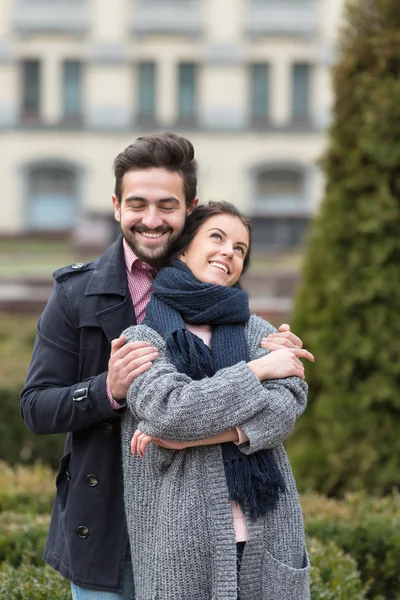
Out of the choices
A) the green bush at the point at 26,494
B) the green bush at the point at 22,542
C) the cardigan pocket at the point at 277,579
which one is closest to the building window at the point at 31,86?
the green bush at the point at 26,494

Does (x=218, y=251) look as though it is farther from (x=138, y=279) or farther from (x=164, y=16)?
(x=164, y=16)

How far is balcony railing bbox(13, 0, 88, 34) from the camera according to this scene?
108 feet

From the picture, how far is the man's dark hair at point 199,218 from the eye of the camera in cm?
256

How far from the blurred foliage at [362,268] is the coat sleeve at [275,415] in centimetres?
261

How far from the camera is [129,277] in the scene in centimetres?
268

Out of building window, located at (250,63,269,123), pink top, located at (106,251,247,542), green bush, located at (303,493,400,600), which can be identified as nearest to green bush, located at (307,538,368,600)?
green bush, located at (303,493,400,600)

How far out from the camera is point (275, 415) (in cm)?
233

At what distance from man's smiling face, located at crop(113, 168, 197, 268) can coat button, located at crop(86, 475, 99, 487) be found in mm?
620

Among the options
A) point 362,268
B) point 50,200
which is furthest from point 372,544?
point 50,200

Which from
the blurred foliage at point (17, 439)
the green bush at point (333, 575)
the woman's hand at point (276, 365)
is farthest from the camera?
the blurred foliage at point (17, 439)

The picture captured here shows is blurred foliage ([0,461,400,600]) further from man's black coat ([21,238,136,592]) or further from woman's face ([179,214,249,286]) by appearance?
woman's face ([179,214,249,286])

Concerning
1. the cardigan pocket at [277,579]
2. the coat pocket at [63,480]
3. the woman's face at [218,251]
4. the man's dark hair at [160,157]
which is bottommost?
the cardigan pocket at [277,579]

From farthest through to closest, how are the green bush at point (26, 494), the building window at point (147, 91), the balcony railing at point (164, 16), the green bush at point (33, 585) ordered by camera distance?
the building window at point (147, 91), the balcony railing at point (164, 16), the green bush at point (26, 494), the green bush at point (33, 585)

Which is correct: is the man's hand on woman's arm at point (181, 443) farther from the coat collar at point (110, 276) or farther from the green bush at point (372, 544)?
the green bush at point (372, 544)
